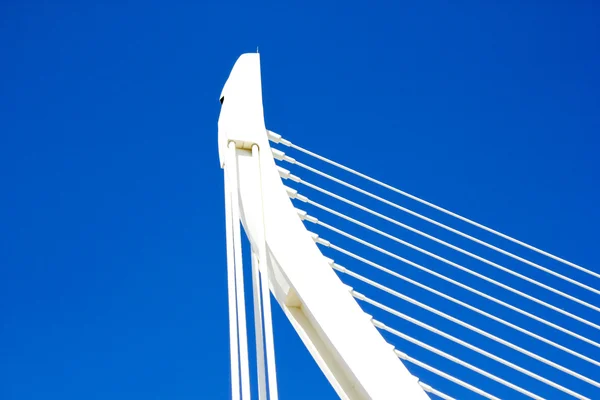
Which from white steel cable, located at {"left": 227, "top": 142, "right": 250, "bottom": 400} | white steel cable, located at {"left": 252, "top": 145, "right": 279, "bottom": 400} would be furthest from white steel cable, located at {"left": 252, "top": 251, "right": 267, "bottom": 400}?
white steel cable, located at {"left": 227, "top": 142, "right": 250, "bottom": 400}

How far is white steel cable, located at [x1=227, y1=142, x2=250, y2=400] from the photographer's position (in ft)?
13.0

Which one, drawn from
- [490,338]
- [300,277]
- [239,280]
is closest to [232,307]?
[239,280]

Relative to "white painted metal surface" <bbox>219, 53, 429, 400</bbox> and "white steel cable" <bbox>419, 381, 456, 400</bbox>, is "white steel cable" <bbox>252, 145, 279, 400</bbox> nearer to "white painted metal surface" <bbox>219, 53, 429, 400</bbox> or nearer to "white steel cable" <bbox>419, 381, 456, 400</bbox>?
"white painted metal surface" <bbox>219, 53, 429, 400</bbox>

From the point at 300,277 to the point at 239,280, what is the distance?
18.3 inches

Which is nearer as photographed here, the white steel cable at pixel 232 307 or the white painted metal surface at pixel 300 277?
the white steel cable at pixel 232 307

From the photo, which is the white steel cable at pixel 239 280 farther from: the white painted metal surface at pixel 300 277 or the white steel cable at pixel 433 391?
the white steel cable at pixel 433 391

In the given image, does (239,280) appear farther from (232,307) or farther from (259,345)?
(259,345)

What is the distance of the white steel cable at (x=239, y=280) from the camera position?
3.97 m

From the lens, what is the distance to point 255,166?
5.01 meters

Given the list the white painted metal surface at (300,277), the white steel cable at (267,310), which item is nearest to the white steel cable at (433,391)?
the white painted metal surface at (300,277)

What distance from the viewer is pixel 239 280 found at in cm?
438

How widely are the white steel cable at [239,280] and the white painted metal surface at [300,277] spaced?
24 millimetres

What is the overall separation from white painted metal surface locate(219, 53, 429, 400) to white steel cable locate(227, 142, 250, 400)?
0.02 meters

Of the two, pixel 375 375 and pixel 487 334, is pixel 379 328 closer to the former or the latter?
pixel 375 375
